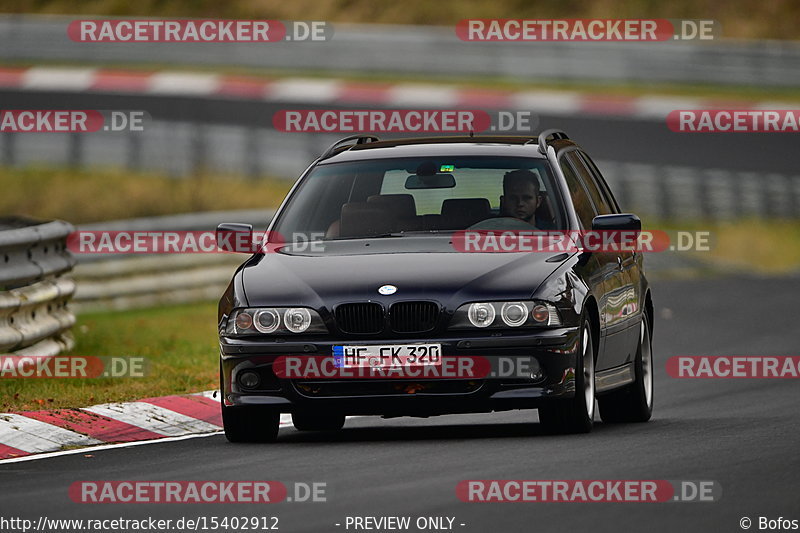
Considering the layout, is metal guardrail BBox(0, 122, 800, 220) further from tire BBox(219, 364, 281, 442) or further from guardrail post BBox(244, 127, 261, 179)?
tire BBox(219, 364, 281, 442)

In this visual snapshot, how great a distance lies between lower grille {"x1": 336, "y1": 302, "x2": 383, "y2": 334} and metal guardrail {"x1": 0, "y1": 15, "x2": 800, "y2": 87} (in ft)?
96.5

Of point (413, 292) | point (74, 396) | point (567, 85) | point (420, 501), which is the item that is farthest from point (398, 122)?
point (420, 501)

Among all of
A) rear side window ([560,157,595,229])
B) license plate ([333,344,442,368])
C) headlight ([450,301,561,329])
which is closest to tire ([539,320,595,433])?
headlight ([450,301,561,329])

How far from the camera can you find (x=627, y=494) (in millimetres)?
8508

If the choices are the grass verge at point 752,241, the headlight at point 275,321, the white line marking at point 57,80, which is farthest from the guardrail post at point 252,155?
the headlight at point 275,321

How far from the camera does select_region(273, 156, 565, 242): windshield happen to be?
11.7m

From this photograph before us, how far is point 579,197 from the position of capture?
12188 millimetres

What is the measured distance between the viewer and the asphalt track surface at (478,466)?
26.5 ft

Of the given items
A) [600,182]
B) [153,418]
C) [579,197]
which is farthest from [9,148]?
[579,197]

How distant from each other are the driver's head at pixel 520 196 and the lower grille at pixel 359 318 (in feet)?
4.73

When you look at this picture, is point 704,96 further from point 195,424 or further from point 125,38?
point 195,424

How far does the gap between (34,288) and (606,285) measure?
538 cm

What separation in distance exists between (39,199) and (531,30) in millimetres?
14640

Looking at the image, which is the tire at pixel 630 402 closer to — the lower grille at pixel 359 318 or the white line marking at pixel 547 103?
the lower grille at pixel 359 318
